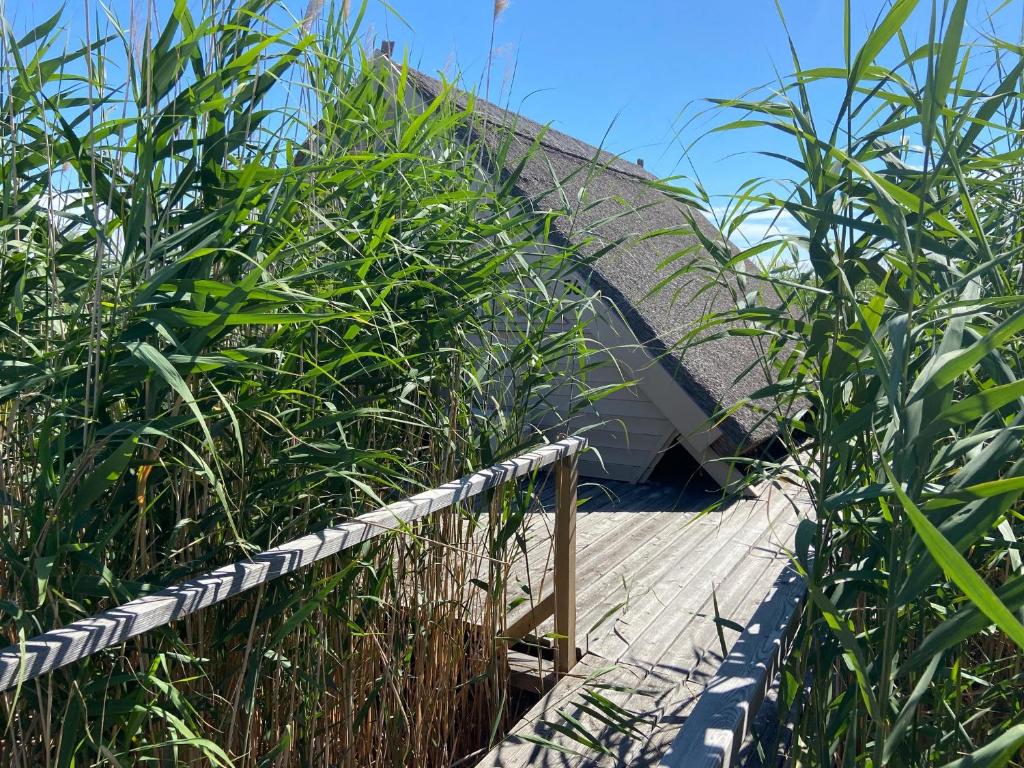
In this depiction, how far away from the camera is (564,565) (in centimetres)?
239

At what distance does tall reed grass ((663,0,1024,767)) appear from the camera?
84 centimetres

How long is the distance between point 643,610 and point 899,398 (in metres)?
2.23

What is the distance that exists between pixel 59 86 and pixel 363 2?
0.55 m

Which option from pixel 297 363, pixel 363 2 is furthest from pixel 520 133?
pixel 297 363

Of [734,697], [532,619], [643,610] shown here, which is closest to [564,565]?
[532,619]

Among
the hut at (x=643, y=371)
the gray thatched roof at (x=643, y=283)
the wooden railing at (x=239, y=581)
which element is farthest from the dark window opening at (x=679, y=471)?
the wooden railing at (x=239, y=581)

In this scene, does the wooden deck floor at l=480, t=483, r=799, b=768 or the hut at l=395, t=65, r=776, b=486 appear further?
the hut at l=395, t=65, r=776, b=486

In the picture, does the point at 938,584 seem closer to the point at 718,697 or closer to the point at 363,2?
the point at 718,697

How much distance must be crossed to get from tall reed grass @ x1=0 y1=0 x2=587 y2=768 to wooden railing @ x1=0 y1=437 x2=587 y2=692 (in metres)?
0.04

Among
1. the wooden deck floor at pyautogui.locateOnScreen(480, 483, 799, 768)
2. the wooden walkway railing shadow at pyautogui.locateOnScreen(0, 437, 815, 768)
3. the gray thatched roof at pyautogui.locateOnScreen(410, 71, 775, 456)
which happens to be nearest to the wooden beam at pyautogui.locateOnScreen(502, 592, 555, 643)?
the wooden walkway railing shadow at pyautogui.locateOnScreen(0, 437, 815, 768)

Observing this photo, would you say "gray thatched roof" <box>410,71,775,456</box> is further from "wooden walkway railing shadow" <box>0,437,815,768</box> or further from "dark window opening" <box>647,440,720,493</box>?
"wooden walkway railing shadow" <box>0,437,815,768</box>

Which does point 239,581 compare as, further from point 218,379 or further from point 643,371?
point 643,371

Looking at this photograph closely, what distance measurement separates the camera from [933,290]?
1167mm

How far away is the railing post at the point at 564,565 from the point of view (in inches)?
93.4
